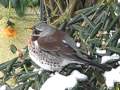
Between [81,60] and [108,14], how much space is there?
1.54ft

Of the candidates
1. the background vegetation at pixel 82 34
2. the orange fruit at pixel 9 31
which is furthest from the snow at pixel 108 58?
the orange fruit at pixel 9 31

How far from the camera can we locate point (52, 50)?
2098 millimetres

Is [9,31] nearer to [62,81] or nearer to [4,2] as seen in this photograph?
[4,2]

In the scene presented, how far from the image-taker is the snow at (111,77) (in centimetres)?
196

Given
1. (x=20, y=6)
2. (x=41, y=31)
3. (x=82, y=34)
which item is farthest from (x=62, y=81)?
(x=20, y=6)

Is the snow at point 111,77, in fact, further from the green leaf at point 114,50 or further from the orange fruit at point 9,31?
the orange fruit at point 9,31

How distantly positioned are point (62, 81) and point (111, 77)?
0.20 metres

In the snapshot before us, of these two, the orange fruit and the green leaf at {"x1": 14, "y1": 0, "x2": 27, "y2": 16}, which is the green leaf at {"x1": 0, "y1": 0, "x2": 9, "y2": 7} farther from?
the orange fruit

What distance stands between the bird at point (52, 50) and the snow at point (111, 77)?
0.05m

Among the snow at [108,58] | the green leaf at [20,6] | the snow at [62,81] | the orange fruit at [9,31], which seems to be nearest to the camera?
the snow at [62,81]

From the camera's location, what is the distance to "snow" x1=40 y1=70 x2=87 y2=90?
193cm

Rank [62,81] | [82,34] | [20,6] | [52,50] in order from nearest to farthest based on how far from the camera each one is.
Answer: [62,81] < [52,50] < [82,34] < [20,6]

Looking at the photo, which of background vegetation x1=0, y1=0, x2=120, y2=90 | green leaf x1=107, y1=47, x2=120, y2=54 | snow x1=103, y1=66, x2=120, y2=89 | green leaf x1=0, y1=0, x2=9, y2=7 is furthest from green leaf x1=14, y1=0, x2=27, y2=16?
snow x1=103, y1=66, x2=120, y2=89

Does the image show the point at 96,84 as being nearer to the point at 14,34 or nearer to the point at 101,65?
the point at 101,65
